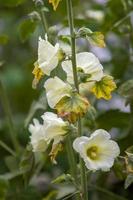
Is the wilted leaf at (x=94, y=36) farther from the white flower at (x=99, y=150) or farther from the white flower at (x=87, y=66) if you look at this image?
the white flower at (x=99, y=150)

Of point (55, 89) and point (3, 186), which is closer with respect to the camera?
point (55, 89)

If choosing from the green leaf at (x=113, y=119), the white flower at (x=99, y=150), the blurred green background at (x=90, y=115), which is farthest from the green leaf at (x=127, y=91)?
the white flower at (x=99, y=150)

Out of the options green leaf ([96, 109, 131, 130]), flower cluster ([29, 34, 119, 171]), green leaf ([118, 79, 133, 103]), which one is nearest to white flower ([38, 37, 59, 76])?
flower cluster ([29, 34, 119, 171])

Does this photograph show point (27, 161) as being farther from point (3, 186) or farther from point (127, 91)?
point (127, 91)

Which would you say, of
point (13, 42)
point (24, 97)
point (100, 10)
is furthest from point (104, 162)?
point (13, 42)

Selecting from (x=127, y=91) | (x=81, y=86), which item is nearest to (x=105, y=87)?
(x=81, y=86)

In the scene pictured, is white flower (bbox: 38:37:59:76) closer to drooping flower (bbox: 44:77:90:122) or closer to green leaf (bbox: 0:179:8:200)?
drooping flower (bbox: 44:77:90:122)
